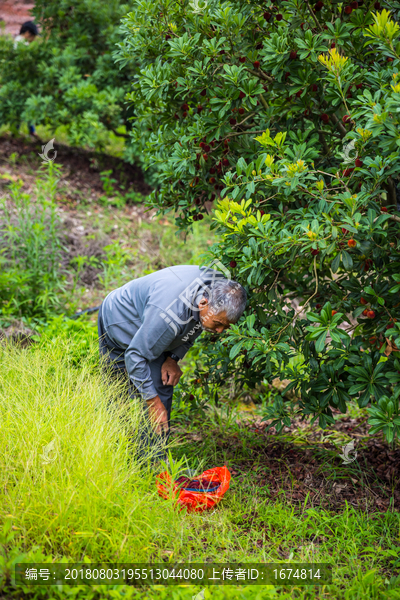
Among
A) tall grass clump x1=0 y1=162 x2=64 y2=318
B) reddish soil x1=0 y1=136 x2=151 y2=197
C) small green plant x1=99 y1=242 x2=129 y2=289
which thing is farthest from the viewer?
reddish soil x1=0 y1=136 x2=151 y2=197

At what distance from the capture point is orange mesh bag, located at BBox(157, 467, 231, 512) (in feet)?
8.29

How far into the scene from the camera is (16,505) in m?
2.14

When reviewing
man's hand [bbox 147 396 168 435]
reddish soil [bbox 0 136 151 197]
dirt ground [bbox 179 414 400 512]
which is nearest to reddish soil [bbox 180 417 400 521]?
dirt ground [bbox 179 414 400 512]

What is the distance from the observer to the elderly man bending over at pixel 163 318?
2.62 meters

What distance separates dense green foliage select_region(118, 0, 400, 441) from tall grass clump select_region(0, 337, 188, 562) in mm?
782

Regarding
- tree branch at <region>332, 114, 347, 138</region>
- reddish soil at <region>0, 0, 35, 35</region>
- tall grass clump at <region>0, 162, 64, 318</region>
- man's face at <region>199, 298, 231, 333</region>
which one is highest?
tree branch at <region>332, 114, 347, 138</region>

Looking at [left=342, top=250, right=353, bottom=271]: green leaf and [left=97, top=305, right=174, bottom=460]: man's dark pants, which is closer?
[left=342, top=250, right=353, bottom=271]: green leaf

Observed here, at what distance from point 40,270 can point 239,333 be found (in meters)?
2.89

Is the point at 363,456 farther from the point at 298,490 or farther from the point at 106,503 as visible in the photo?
the point at 106,503

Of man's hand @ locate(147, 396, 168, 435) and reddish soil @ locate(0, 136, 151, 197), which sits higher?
man's hand @ locate(147, 396, 168, 435)

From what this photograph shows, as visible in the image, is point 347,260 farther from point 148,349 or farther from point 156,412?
point 156,412

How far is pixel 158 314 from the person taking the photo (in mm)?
2605

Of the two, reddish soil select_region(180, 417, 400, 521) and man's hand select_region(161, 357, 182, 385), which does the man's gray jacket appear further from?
reddish soil select_region(180, 417, 400, 521)

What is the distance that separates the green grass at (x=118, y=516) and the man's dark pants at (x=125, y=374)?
15 cm
